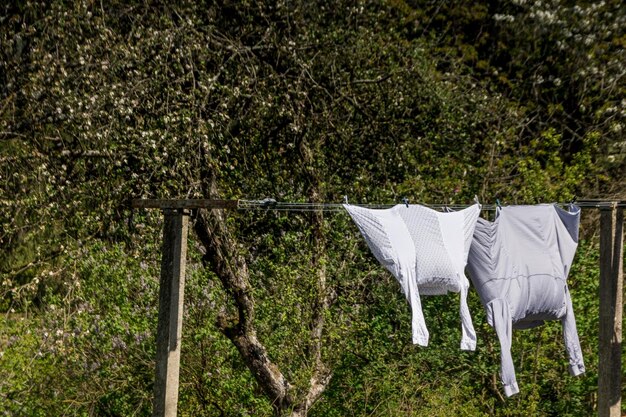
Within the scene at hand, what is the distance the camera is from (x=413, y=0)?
10039mm

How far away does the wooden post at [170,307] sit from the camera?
14.7 feet

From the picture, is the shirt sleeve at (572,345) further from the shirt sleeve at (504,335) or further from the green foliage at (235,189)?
the green foliage at (235,189)

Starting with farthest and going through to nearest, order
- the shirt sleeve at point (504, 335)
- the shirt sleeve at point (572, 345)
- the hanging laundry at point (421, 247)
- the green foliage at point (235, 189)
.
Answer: the green foliage at point (235, 189), the shirt sleeve at point (572, 345), the shirt sleeve at point (504, 335), the hanging laundry at point (421, 247)

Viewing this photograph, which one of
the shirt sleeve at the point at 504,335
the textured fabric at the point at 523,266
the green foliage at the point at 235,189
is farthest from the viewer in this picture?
the green foliage at the point at 235,189

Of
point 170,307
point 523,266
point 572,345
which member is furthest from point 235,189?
point 572,345

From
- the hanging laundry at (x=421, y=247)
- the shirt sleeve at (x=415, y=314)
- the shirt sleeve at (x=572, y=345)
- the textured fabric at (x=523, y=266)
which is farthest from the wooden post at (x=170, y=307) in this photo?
the shirt sleeve at (x=572, y=345)

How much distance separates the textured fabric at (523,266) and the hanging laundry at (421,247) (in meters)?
0.16

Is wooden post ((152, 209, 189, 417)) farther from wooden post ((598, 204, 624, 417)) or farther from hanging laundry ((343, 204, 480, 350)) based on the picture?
wooden post ((598, 204, 624, 417))

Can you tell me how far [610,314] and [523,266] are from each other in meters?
0.61

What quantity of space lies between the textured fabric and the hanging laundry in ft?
0.54

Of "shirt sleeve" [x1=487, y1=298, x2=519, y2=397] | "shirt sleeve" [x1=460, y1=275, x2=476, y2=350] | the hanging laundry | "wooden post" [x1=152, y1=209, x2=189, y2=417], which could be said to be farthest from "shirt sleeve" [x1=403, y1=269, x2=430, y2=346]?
"wooden post" [x1=152, y1=209, x2=189, y2=417]

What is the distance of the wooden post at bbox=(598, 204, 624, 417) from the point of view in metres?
4.95

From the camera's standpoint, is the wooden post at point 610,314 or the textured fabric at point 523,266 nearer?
the textured fabric at point 523,266

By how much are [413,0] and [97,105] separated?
16.7 feet
